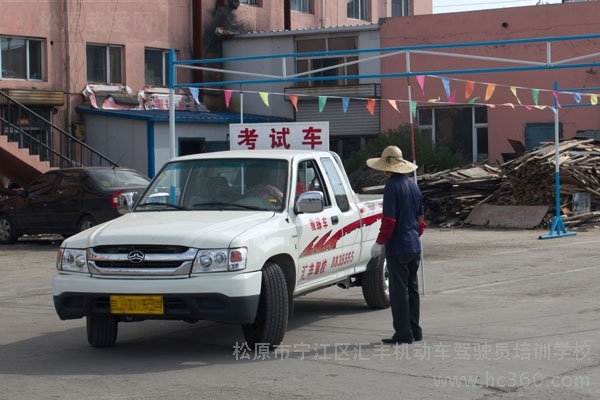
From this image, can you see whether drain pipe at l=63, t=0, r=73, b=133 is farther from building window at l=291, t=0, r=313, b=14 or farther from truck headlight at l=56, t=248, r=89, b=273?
truck headlight at l=56, t=248, r=89, b=273

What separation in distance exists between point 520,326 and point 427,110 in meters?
23.6

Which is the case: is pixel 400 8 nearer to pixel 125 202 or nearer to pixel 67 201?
pixel 67 201

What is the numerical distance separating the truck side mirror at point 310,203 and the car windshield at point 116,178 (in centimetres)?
1158

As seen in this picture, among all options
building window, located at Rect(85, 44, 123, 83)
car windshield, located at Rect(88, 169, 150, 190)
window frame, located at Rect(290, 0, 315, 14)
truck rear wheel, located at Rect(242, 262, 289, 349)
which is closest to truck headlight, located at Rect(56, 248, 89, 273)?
truck rear wheel, located at Rect(242, 262, 289, 349)

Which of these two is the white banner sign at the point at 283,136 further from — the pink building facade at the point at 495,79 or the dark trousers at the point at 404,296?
the pink building facade at the point at 495,79

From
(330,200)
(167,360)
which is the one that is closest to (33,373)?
(167,360)

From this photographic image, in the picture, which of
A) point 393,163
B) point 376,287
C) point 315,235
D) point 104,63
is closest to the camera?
→ point 393,163

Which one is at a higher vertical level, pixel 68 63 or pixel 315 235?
pixel 68 63

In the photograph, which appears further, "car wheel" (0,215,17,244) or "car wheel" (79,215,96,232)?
"car wheel" (0,215,17,244)

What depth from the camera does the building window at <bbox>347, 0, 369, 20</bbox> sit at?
141ft

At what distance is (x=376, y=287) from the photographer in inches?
437

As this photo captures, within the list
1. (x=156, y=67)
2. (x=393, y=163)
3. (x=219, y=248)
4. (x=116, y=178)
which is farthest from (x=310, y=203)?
(x=156, y=67)

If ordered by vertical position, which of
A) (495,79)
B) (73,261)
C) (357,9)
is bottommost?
(73,261)

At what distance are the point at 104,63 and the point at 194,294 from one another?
24081 mm
